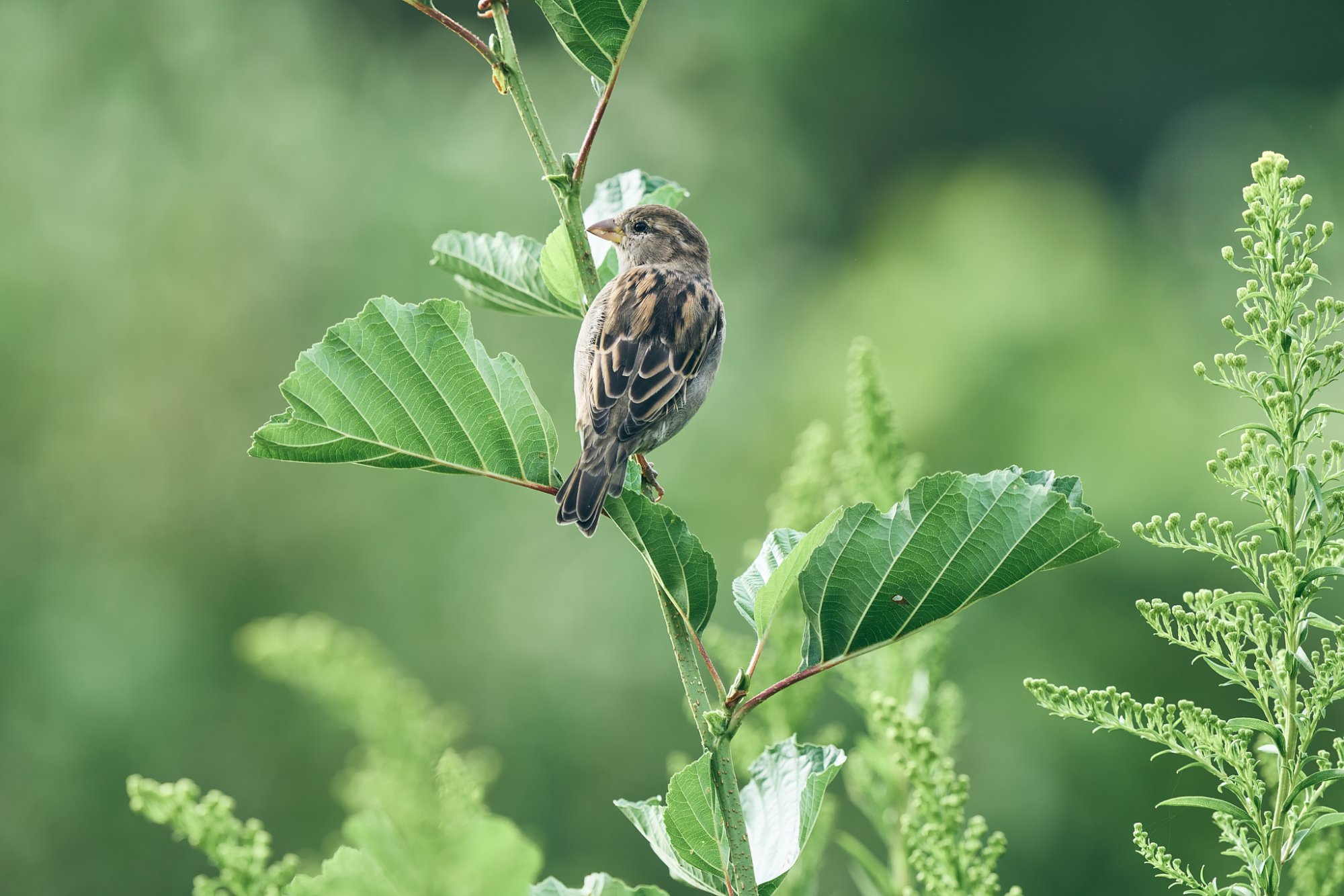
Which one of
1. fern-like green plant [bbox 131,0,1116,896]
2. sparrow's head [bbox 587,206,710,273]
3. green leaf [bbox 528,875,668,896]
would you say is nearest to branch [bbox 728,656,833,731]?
fern-like green plant [bbox 131,0,1116,896]

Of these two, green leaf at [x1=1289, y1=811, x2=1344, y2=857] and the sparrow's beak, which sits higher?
the sparrow's beak

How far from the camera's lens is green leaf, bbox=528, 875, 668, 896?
0.86m

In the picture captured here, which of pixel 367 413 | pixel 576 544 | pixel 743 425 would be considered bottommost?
pixel 367 413

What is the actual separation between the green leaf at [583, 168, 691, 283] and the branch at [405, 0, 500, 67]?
0.43 meters

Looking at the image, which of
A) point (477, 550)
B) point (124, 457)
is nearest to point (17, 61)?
point (124, 457)

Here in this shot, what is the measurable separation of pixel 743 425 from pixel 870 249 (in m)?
2.71

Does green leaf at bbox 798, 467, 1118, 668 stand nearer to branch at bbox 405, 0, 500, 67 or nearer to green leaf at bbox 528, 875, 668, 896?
green leaf at bbox 528, 875, 668, 896

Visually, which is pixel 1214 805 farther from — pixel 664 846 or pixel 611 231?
pixel 611 231

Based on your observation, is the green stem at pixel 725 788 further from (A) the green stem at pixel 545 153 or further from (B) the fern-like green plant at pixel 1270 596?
(A) the green stem at pixel 545 153

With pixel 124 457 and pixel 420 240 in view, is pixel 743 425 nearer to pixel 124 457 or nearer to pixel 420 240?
pixel 420 240

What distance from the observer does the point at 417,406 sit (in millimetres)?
1083

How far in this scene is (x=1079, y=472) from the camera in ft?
20.9

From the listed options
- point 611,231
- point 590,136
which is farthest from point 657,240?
point 590,136

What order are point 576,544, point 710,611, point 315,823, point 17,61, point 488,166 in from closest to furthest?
1. point 710,611
2. point 315,823
3. point 576,544
4. point 488,166
5. point 17,61
